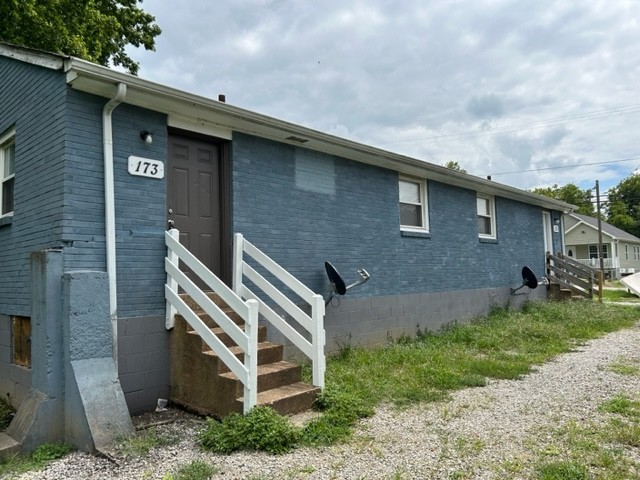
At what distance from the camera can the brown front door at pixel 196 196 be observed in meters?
5.80

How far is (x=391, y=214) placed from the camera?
8734 mm

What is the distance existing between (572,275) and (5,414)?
46.1ft

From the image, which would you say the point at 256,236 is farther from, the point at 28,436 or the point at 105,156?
the point at 28,436

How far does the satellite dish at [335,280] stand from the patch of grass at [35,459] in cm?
390

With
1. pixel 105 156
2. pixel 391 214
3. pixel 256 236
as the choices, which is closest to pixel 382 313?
pixel 391 214

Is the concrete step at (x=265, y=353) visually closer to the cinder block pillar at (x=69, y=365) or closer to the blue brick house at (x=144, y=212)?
the blue brick house at (x=144, y=212)

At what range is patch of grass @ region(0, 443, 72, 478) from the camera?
3758 mm

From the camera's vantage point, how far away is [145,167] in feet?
17.5

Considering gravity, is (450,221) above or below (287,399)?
above

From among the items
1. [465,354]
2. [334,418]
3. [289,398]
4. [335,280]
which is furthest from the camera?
[465,354]

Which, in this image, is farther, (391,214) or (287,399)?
(391,214)

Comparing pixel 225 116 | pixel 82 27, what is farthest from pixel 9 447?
pixel 82 27

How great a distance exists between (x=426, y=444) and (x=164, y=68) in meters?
12.4

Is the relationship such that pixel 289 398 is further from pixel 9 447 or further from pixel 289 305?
pixel 9 447
